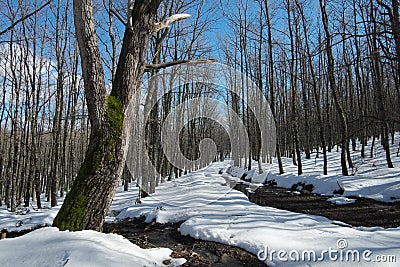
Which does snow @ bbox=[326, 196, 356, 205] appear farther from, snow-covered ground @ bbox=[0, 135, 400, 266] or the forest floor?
snow-covered ground @ bbox=[0, 135, 400, 266]

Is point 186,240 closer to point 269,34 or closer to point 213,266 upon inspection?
point 213,266

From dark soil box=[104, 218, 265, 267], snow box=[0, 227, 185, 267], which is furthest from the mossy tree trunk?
dark soil box=[104, 218, 265, 267]

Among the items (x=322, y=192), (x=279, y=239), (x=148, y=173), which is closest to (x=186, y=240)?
(x=279, y=239)

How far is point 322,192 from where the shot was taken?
9.84 meters

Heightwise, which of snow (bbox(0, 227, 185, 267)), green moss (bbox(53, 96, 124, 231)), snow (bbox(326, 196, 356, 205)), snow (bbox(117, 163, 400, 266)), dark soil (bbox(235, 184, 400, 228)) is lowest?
dark soil (bbox(235, 184, 400, 228))

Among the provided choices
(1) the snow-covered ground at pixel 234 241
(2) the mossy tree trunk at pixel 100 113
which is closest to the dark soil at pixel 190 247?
(1) the snow-covered ground at pixel 234 241

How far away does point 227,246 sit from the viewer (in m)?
4.02

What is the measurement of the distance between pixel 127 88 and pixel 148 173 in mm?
7589

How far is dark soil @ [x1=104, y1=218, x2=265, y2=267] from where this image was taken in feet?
11.5

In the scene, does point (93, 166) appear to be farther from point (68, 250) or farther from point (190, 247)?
point (190, 247)

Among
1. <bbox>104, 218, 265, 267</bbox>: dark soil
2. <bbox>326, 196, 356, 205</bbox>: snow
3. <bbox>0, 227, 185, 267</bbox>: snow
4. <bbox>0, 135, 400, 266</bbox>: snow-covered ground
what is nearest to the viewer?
<bbox>0, 227, 185, 267</bbox>: snow

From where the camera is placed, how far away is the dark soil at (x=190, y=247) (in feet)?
11.5

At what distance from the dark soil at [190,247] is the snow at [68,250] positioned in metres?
0.86

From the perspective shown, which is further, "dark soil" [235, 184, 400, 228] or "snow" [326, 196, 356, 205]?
"snow" [326, 196, 356, 205]
